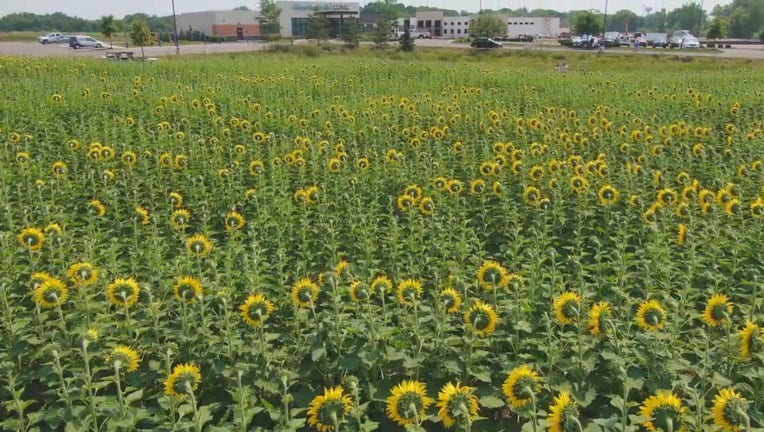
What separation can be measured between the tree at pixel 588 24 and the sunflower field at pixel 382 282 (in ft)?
250

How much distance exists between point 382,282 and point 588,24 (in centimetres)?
8455

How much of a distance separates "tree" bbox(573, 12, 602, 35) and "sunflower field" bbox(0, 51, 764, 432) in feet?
250

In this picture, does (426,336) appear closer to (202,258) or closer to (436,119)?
(202,258)

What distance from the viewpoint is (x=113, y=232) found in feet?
19.4

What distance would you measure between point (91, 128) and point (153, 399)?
673cm

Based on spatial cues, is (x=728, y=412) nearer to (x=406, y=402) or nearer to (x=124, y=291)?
(x=406, y=402)

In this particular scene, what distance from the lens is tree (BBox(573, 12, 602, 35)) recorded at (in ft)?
264

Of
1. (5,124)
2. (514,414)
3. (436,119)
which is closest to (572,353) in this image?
Answer: (514,414)

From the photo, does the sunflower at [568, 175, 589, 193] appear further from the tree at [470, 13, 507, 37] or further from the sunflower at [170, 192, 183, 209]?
the tree at [470, 13, 507, 37]

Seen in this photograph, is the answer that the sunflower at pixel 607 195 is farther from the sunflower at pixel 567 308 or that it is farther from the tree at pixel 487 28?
the tree at pixel 487 28

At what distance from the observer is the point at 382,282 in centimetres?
368

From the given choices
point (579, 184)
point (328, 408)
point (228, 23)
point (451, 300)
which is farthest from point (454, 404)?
point (228, 23)

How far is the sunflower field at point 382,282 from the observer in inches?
122

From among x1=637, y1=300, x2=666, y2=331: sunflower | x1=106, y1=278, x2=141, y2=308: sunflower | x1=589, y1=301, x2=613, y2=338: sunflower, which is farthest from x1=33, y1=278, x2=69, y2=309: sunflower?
x1=637, y1=300, x2=666, y2=331: sunflower
